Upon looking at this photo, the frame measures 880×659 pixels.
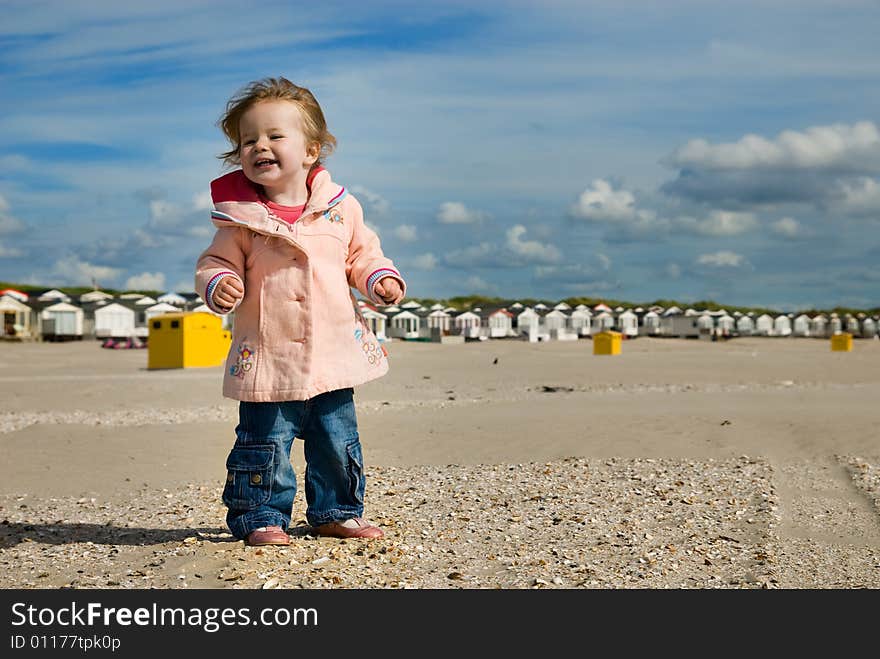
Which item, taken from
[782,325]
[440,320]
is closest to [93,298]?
[440,320]

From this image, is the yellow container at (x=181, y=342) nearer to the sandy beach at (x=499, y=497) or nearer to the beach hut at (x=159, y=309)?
the sandy beach at (x=499, y=497)

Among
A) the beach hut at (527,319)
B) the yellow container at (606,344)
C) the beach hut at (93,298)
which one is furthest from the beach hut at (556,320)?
the yellow container at (606,344)

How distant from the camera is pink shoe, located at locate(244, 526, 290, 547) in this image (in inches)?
194

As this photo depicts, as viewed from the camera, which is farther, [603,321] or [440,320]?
[603,321]

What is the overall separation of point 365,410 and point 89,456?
5.60 metres

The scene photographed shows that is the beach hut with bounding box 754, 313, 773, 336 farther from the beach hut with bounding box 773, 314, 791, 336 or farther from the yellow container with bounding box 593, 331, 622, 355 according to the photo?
the yellow container with bounding box 593, 331, 622, 355

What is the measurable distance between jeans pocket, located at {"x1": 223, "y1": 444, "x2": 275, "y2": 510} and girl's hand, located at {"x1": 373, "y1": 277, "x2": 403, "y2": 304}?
3.37 ft

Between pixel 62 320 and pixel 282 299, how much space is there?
62227 millimetres

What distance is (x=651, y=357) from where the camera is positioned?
34125 mm

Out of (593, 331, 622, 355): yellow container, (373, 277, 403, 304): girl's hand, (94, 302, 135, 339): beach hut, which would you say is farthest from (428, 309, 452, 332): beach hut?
(373, 277, 403, 304): girl's hand

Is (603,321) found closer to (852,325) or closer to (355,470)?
(852,325)

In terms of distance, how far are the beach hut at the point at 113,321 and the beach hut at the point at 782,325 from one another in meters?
66.2

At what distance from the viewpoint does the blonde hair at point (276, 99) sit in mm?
4992

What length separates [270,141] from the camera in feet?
16.2
